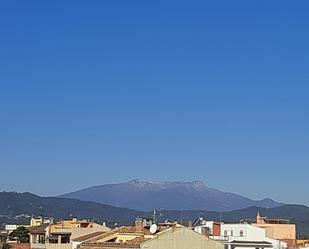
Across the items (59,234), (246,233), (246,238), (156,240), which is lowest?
(156,240)

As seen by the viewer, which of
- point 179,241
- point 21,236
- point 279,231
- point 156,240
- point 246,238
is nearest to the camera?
point 156,240

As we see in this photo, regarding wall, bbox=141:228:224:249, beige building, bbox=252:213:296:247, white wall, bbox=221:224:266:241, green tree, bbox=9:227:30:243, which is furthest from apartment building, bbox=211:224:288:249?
green tree, bbox=9:227:30:243

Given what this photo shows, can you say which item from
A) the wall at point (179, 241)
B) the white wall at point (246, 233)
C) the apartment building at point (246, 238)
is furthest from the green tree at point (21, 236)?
the wall at point (179, 241)

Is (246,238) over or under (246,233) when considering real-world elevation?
under

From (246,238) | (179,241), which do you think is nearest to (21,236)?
(246,238)

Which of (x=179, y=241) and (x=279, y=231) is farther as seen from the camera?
(x=279, y=231)

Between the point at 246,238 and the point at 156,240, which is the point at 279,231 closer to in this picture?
the point at 246,238

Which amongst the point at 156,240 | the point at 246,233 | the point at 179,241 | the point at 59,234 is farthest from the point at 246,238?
the point at 156,240

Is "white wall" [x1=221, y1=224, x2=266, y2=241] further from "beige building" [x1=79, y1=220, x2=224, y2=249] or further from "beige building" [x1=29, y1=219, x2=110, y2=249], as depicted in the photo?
A: "beige building" [x1=79, y1=220, x2=224, y2=249]

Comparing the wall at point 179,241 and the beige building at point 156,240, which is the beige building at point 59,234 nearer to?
the beige building at point 156,240

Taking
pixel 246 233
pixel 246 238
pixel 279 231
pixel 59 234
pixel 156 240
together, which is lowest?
pixel 156 240

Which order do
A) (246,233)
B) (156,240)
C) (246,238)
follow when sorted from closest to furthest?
(156,240) → (246,238) → (246,233)

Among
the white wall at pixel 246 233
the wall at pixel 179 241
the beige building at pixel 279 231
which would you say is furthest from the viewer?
the beige building at pixel 279 231

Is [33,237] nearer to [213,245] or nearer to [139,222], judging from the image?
[139,222]
